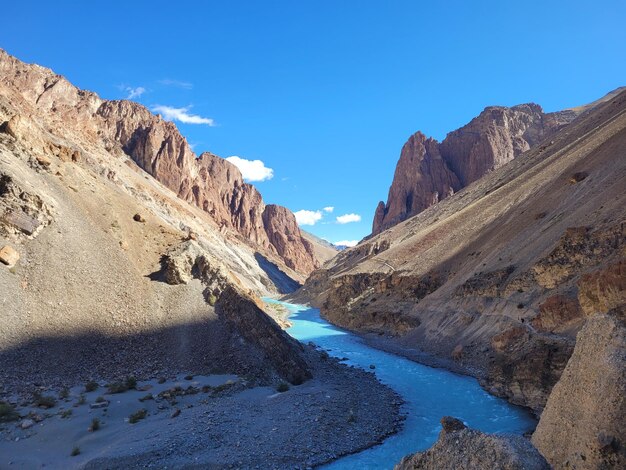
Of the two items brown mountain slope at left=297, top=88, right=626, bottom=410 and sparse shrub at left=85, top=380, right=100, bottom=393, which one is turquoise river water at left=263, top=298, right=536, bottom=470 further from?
sparse shrub at left=85, top=380, right=100, bottom=393

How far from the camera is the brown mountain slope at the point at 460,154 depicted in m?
152

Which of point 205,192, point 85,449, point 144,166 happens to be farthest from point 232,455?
point 205,192

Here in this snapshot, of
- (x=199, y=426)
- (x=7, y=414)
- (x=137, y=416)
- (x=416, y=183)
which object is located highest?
(x=416, y=183)

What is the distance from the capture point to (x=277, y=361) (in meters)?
26.4

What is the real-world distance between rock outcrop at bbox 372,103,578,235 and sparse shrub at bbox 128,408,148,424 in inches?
5719

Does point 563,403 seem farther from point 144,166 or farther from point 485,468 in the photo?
point 144,166

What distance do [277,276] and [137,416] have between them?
141m

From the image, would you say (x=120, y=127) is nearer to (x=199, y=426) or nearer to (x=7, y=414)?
(x=7, y=414)

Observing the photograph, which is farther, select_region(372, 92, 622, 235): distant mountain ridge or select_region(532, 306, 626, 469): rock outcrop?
select_region(372, 92, 622, 235): distant mountain ridge

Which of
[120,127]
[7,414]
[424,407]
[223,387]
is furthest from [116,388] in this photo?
[120,127]

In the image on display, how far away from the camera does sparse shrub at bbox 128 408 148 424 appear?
18016 millimetres

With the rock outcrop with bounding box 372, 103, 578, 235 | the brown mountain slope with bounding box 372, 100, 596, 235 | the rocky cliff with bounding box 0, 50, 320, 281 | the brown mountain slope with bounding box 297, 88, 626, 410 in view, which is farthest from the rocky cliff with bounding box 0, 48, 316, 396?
the rock outcrop with bounding box 372, 103, 578, 235

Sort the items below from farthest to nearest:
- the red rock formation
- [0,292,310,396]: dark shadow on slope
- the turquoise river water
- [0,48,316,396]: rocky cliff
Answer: the red rock formation → [0,48,316,396]: rocky cliff → [0,292,310,396]: dark shadow on slope → the turquoise river water

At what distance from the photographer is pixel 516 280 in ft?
114
